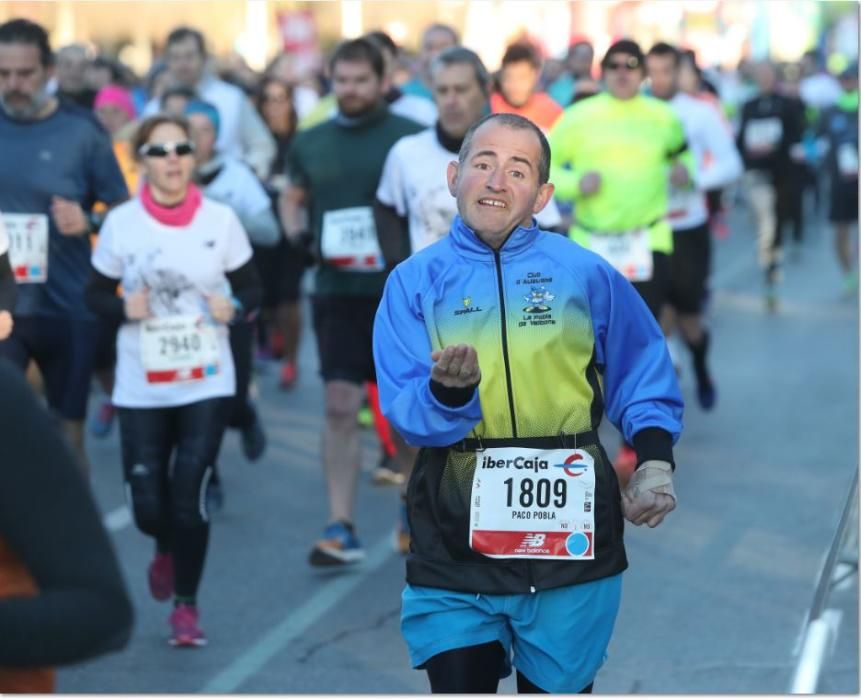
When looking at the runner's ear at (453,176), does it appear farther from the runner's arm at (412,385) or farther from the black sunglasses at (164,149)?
the black sunglasses at (164,149)

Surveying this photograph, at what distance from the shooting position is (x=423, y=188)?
7.27 m

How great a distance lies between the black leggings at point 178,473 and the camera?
6.60m

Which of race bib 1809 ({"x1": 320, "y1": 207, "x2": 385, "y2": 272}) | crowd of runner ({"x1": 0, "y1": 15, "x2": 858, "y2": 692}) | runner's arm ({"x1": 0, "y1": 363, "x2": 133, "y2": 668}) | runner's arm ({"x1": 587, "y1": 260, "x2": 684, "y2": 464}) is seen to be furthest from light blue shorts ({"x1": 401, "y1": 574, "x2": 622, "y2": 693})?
race bib 1809 ({"x1": 320, "y1": 207, "x2": 385, "y2": 272})

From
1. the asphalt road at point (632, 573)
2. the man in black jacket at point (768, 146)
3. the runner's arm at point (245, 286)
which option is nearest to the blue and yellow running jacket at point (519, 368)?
the asphalt road at point (632, 573)

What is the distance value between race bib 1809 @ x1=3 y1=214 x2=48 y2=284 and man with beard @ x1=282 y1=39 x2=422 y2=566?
1215mm

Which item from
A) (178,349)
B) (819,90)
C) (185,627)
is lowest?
(185,627)

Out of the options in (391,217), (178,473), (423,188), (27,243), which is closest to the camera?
(178,473)

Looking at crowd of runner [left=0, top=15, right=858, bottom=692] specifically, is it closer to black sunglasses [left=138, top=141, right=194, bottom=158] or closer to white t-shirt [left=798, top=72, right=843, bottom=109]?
black sunglasses [left=138, top=141, right=194, bottom=158]

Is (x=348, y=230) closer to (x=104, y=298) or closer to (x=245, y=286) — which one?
(x=245, y=286)

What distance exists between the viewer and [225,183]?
868cm

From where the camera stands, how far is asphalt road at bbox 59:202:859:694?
6.30 m

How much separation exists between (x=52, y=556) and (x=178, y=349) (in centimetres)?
444

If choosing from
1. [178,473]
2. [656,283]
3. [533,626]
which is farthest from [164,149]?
[656,283]

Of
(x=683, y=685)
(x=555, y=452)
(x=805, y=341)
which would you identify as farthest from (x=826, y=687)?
(x=805, y=341)
